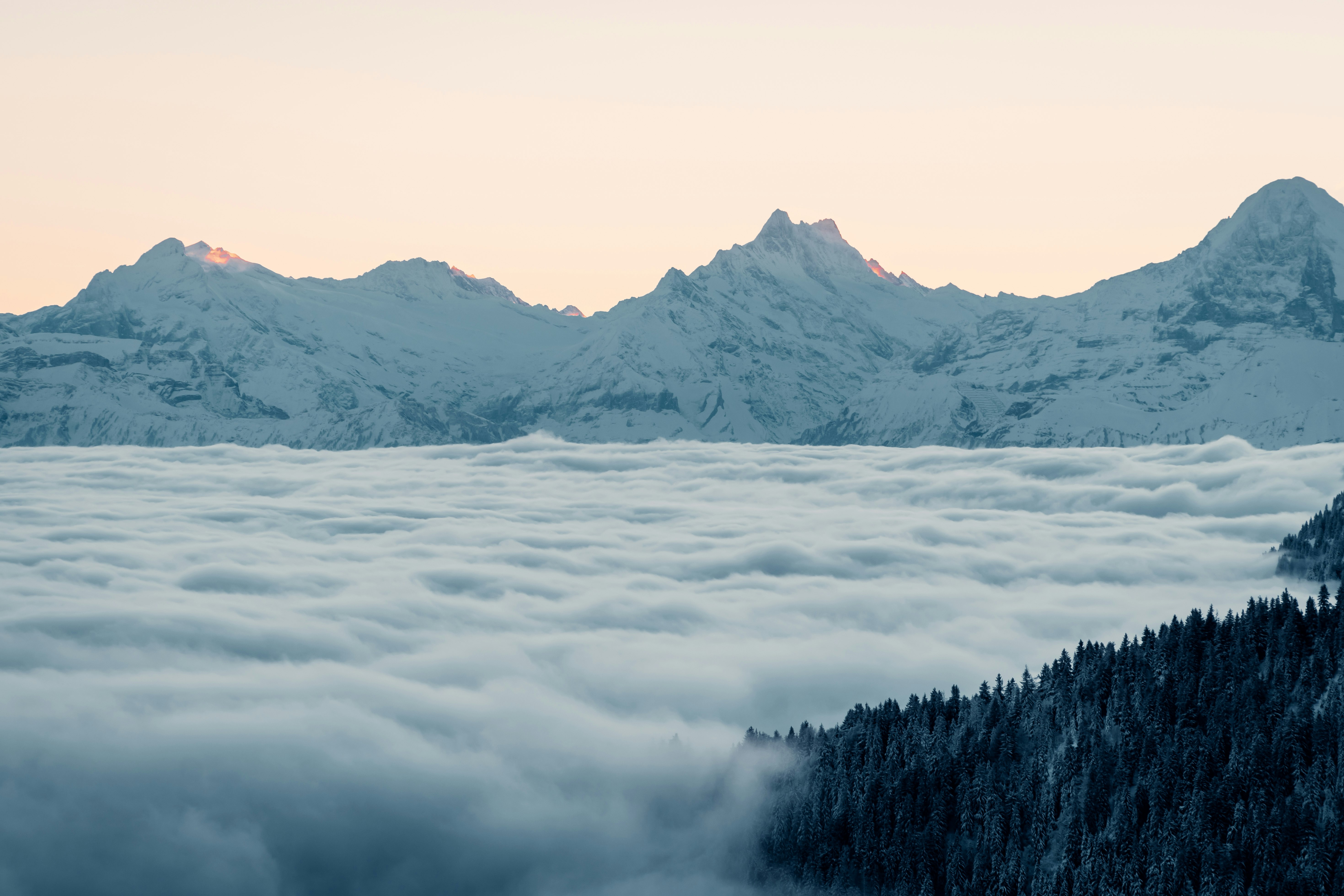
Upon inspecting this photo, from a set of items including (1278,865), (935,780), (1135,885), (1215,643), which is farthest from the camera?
(935,780)

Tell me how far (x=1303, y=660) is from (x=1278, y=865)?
1126 inches

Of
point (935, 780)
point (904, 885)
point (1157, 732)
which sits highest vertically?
point (1157, 732)

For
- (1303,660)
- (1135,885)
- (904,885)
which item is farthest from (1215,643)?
(904,885)

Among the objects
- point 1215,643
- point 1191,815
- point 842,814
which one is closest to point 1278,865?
point 1191,815

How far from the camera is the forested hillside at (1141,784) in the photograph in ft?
507

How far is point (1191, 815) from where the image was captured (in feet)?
524

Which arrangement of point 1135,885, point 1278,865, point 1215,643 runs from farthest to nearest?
point 1215,643 → point 1135,885 → point 1278,865

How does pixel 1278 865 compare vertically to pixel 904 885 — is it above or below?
above

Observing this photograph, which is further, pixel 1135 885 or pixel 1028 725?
pixel 1028 725

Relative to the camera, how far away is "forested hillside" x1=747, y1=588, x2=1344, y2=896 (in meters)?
155

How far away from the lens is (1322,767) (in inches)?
6132

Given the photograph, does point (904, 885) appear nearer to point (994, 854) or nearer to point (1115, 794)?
point (994, 854)

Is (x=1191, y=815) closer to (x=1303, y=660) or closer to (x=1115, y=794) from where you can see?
(x=1115, y=794)

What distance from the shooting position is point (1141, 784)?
548 feet
